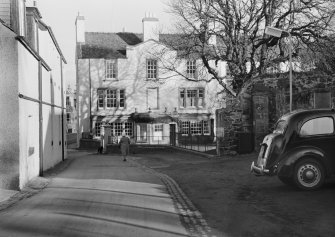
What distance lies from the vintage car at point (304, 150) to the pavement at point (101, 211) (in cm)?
255

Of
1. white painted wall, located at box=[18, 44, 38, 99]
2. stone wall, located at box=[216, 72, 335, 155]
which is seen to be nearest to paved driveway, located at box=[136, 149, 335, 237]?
white painted wall, located at box=[18, 44, 38, 99]

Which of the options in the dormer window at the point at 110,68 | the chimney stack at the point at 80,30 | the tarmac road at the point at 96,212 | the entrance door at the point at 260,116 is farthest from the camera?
the chimney stack at the point at 80,30

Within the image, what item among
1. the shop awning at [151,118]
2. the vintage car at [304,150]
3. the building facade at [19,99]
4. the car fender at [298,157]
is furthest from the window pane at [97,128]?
the car fender at [298,157]

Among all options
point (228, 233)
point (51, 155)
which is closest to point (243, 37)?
point (51, 155)

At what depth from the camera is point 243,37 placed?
28109 mm

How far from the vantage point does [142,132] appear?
4866 centimetres

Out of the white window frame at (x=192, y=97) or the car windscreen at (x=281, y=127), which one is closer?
the car windscreen at (x=281, y=127)

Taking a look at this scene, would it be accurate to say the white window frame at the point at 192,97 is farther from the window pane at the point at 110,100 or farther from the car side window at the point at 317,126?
the car side window at the point at 317,126

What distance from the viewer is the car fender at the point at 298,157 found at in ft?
37.2

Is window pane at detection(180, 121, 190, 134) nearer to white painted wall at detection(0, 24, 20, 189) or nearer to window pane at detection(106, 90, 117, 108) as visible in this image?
window pane at detection(106, 90, 117, 108)

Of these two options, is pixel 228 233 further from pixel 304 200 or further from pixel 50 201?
pixel 50 201

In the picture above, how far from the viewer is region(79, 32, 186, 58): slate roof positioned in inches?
1950

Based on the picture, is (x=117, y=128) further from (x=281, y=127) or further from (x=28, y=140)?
(x=281, y=127)

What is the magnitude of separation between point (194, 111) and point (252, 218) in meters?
41.1
